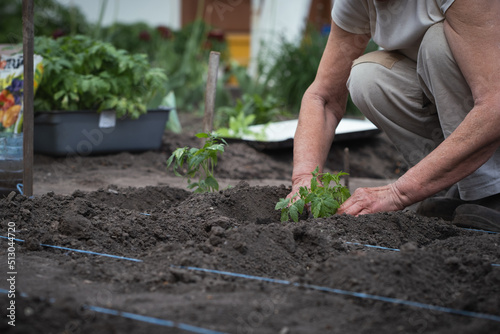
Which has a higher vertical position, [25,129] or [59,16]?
Result: [59,16]

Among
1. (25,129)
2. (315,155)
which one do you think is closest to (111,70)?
(25,129)

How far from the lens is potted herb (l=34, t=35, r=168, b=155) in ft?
11.4

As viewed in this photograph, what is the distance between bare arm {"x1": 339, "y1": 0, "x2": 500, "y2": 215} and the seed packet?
209cm

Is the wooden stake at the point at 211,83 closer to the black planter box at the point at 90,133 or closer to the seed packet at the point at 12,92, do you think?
the seed packet at the point at 12,92

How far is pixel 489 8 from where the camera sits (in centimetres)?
187

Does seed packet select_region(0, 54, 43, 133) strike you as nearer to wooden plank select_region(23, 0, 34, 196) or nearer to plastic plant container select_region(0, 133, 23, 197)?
plastic plant container select_region(0, 133, 23, 197)

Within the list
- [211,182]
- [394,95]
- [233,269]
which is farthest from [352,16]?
[233,269]

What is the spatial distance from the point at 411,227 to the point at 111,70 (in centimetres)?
238

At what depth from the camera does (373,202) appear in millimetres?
2088

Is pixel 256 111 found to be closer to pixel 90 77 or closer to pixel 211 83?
pixel 90 77

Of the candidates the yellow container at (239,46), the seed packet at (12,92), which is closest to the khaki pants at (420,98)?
the seed packet at (12,92)

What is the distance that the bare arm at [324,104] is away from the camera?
230 centimetres

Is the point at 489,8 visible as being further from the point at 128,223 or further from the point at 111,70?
the point at 111,70

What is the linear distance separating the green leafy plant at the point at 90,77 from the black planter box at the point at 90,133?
0.08m
